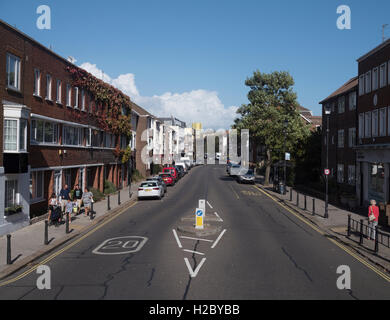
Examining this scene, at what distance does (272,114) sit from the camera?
4272cm

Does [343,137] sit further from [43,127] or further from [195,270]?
[195,270]

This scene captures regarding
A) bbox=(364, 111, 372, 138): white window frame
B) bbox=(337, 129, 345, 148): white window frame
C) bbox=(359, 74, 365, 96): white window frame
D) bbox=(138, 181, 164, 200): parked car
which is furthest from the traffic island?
bbox=(337, 129, 345, 148): white window frame

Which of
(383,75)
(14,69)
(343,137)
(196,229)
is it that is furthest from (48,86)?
(343,137)

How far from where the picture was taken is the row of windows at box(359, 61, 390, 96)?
78.8 ft

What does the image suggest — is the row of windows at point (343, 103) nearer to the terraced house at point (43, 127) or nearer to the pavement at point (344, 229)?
the pavement at point (344, 229)

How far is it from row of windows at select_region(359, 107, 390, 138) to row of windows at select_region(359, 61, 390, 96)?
1.62 m

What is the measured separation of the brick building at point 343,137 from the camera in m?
34.1

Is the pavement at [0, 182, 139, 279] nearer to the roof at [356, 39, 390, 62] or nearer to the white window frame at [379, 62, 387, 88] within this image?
the white window frame at [379, 62, 387, 88]

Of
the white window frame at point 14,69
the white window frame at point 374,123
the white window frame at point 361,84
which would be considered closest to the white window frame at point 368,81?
the white window frame at point 361,84

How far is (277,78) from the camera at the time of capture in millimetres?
44219

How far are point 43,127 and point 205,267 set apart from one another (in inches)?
584

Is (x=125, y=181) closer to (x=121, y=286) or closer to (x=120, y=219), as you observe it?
(x=120, y=219)

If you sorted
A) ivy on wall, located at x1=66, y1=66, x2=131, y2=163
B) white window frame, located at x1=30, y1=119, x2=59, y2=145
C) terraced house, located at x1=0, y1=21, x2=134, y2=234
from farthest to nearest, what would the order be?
ivy on wall, located at x1=66, y1=66, x2=131, y2=163 < white window frame, located at x1=30, y1=119, x2=59, y2=145 < terraced house, located at x1=0, y1=21, x2=134, y2=234
